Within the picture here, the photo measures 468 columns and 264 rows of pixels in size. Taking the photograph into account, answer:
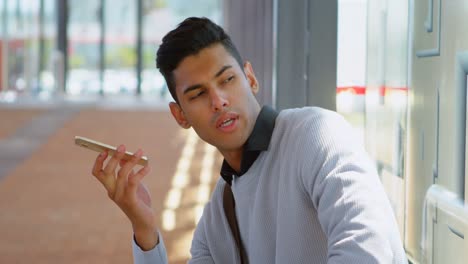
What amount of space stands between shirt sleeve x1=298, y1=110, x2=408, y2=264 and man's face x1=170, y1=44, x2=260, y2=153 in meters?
0.18

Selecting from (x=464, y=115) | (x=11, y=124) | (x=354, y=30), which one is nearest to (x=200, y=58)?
(x=464, y=115)

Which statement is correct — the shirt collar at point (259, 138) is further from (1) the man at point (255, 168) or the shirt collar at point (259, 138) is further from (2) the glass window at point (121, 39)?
(2) the glass window at point (121, 39)

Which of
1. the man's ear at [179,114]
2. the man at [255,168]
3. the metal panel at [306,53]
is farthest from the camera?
the metal panel at [306,53]

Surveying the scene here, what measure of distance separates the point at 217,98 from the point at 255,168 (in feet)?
0.55

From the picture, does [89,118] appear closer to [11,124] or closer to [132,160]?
[11,124]

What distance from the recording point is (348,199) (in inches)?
54.7

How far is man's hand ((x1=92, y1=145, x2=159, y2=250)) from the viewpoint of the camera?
1.76 meters

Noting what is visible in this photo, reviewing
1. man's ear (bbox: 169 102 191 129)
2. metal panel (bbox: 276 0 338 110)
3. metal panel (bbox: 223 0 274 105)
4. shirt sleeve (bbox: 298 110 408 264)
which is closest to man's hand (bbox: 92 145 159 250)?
man's ear (bbox: 169 102 191 129)

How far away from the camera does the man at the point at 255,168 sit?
1453 millimetres

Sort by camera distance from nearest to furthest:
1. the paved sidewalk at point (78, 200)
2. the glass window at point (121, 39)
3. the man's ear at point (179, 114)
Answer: the man's ear at point (179, 114) < the paved sidewalk at point (78, 200) < the glass window at point (121, 39)

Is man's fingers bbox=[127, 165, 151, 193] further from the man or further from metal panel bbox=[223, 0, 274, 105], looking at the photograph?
metal panel bbox=[223, 0, 274, 105]

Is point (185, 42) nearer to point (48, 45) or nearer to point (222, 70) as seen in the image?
point (222, 70)

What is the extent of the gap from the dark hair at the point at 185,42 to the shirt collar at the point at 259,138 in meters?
0.14

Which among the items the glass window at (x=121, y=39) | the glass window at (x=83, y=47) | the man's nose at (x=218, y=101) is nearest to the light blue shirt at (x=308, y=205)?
the man's nose at (x=218, y=101)
